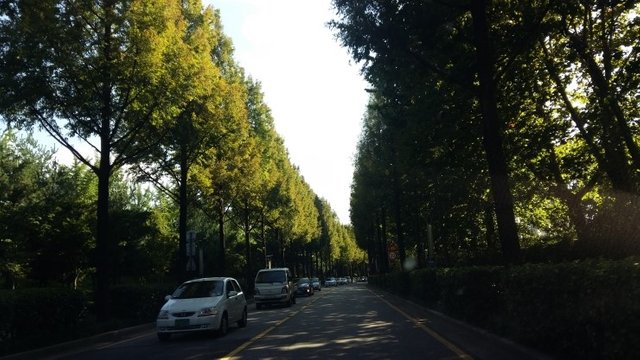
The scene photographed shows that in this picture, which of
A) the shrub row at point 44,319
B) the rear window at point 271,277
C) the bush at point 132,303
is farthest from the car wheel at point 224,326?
the rear window at point 271,277

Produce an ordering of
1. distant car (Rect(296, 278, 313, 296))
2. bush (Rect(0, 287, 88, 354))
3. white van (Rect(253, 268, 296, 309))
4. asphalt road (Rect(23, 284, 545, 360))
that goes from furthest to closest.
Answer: distant car (Rect(296, 278, 313, 296)) → white van (Rect(253, 268, 296, 309)) → bush (Rect(0, 287, 88, 354)) → asphalt road (Rect(23, 284, 545, 360))

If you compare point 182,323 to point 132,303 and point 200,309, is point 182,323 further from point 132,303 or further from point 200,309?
point 132,303

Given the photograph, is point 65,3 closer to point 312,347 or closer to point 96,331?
point 96,331

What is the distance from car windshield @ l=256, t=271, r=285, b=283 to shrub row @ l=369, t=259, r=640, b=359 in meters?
17.1

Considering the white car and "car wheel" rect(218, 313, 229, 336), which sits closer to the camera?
the white car

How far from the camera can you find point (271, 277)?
30.2m

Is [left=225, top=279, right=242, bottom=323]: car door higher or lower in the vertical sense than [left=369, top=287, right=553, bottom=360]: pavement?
higher

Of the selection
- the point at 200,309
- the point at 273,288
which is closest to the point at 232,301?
the point at 200,309

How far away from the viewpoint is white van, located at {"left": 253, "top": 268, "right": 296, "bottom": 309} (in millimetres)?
29547

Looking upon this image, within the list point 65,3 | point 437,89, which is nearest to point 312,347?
point 437,89

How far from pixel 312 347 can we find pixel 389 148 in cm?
2493

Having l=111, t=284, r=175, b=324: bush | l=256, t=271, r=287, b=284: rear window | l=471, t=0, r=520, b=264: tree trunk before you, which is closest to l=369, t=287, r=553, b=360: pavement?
l=471, t=0, r=520, b=264: tree trunk

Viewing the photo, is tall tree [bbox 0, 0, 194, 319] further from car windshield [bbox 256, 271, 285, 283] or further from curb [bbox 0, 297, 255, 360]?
car windshield [bbox 256, 271, 285, 283]

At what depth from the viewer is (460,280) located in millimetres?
15453
